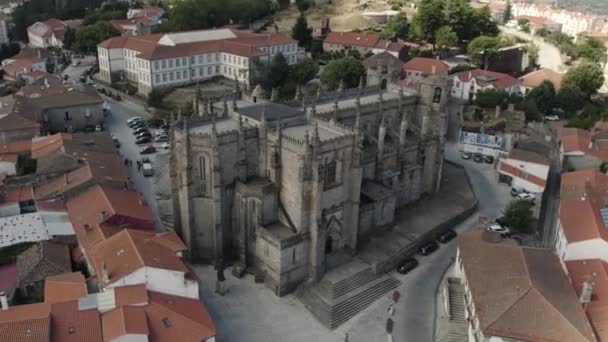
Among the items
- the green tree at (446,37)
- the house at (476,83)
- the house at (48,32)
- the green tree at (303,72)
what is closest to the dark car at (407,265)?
the green tree at (303,72)

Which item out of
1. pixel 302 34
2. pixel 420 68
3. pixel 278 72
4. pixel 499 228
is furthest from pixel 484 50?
pixel 499 228

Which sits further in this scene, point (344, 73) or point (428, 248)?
point (344, 73)

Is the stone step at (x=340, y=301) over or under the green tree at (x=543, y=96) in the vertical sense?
under

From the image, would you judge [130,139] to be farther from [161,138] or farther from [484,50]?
[484,50]

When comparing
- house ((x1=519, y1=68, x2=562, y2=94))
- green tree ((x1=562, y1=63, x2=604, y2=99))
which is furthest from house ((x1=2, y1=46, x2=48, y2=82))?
green tree ((x1=562, y1=63, x2=604, y2=99))

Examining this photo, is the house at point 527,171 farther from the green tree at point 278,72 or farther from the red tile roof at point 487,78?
the green tree at point 278,72

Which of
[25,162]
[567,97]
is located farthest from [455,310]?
[567,97]

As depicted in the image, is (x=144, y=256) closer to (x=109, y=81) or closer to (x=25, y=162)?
(x=25, y=162)
